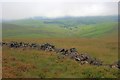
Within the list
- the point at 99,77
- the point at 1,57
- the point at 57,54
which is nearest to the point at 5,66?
the point at 1,57

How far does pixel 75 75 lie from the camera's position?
36812 millimetres

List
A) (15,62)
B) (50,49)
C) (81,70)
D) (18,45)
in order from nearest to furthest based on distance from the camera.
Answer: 1. (81,70)
2. (15,62)
3. (50,49)
4. (18,45)

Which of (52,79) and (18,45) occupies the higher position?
(18,45)

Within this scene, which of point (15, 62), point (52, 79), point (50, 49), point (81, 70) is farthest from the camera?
point (50, 49)

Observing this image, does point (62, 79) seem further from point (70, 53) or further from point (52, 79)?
point (70, 53)

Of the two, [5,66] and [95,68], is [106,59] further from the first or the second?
[5,66]

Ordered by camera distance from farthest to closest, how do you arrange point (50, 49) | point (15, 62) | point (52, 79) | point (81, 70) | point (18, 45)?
1. point (18, 45)
2. point (50, 49)
3. point (15, 62)
4. point (81, 70)
5. point (52, 79)

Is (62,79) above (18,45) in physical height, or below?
below

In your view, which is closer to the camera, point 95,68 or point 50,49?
point 95,68

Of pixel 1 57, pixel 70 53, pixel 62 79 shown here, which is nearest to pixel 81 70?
pixel 62 79

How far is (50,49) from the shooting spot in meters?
53.0

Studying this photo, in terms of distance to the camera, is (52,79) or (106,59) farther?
(106,59)

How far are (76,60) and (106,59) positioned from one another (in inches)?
281

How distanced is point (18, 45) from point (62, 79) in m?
23.8
